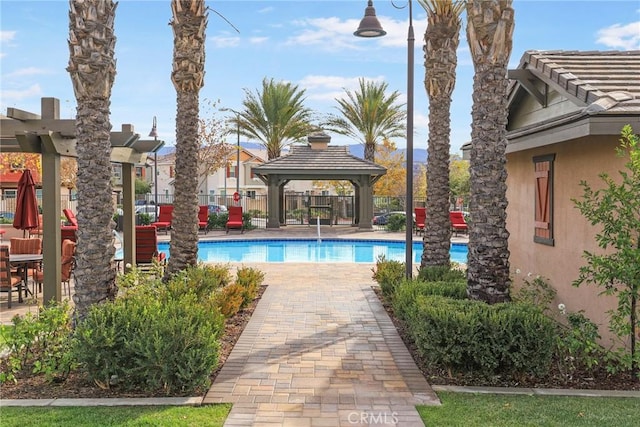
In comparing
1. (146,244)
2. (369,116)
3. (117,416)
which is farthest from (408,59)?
(369,116)

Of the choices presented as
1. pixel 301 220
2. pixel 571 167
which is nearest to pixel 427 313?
pixel 571 167

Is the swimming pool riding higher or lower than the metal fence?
lower

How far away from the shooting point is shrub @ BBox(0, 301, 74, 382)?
5.51 meters

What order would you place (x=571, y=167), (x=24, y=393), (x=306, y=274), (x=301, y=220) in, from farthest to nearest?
(x=301, y=220), (x=306, y=274), (x=571, y=167), (x=24, y=393)

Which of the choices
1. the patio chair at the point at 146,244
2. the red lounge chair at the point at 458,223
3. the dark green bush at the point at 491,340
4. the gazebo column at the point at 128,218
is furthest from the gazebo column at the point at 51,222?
the red lounge chair at the point at 458,223

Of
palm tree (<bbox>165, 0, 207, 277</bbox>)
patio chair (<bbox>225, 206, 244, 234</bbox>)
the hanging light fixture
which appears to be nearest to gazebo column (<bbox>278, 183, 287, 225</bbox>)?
patio chair (<bbox>225, 206, 244, 234</bbox>)

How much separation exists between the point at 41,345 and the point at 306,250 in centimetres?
1601

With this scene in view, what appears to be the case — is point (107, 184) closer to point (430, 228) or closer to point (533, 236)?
point (430, 228)

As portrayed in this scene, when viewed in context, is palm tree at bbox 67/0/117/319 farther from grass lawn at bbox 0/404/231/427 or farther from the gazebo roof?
the gazebo roof

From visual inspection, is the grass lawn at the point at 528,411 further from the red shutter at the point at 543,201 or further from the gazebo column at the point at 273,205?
the gazebo column at the point at 273,205

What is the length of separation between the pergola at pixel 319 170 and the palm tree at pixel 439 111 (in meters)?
15.9

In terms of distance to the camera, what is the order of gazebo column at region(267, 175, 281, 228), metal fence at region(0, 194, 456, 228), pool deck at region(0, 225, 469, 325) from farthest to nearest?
metal fence at region(0, 194, 456, 228), gazebo column at region(267, 175, 281, 228), pool deck at region(0, 225, 469, 325)

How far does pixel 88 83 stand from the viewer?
20.7 feet

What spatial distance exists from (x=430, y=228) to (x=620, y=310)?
4.97 metres
